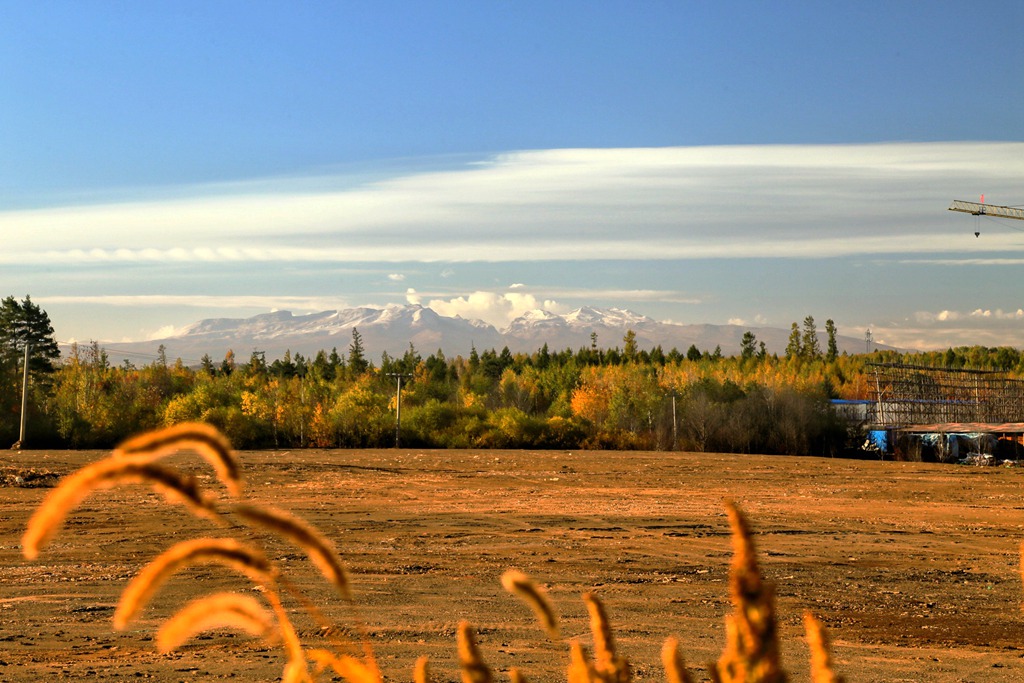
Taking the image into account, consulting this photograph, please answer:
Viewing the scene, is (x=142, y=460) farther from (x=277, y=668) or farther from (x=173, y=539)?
(x=173, y=539)

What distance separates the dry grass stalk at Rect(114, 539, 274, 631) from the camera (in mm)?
812

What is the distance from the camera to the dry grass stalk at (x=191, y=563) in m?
0.81

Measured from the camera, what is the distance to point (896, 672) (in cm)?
1124

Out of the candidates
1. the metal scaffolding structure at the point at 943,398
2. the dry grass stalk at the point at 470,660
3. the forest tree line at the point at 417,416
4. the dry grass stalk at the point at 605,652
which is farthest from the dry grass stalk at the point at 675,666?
the metal scaffolding structure at the point at 943,398

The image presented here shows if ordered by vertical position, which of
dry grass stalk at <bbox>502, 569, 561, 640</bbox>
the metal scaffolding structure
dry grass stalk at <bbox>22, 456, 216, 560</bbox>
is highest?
dry grass stalk at <bbox>22, 456, 216, 560</bbox>

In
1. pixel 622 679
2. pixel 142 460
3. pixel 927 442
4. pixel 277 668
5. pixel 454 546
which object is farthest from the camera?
pixel 927 442

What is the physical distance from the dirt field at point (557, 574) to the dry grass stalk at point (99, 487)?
18.8 feet

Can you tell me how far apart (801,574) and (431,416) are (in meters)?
48.1

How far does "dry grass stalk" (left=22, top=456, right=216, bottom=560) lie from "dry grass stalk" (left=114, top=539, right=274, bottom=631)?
4 centimetres

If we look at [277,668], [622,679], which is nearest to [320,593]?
[277,668]

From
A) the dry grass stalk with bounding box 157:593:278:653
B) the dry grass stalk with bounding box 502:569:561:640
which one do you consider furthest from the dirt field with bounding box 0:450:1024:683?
the dry grass stalk with bounding box 157:593:278:653

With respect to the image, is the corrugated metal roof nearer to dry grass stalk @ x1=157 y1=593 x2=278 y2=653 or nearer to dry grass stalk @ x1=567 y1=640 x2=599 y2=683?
dry grass stalk @ x1=567 y1=640 x2=599 y2=683

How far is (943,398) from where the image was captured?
77312 mm

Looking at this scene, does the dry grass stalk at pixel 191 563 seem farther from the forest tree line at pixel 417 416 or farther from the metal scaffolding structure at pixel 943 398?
the metal scaffolding structure at pixel 943 398
